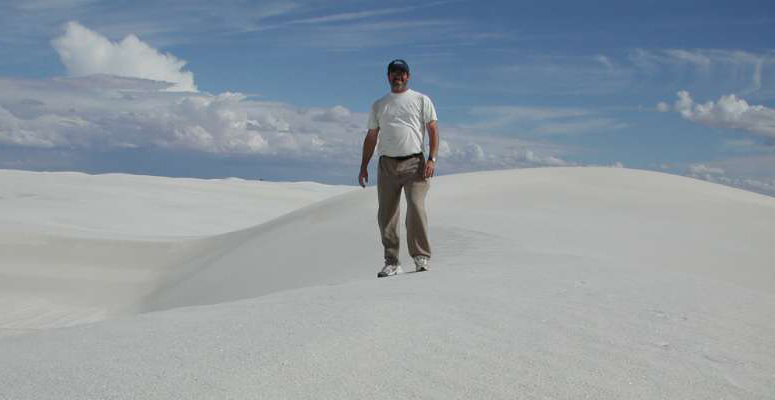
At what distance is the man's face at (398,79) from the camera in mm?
5211

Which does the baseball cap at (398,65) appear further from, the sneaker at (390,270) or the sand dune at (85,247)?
the sand dune at (85,247)

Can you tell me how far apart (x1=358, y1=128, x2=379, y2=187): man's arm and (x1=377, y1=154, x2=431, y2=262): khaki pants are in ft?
0.37

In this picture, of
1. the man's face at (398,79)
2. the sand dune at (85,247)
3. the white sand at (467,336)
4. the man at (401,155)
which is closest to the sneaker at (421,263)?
the man at (401,155)

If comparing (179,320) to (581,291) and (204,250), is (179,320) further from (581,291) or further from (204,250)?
(204,250)

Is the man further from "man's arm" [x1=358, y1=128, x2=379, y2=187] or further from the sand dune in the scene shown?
the sand dune

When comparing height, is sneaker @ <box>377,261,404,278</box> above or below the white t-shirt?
below

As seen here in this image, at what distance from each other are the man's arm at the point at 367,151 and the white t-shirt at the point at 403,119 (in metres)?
0.08

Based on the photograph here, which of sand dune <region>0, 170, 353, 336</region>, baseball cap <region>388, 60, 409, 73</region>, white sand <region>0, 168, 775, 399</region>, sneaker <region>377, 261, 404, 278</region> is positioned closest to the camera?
white sand <region>0, 168, 775, 399</region>

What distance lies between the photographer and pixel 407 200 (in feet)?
17.8

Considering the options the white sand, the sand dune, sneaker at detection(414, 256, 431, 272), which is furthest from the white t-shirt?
the sand dune

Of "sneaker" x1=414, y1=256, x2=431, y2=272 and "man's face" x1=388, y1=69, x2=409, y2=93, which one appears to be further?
"sneaker" x1=414, y1=256, x2=431, y2=272

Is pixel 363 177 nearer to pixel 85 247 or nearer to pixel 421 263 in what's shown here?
pixel 421 263

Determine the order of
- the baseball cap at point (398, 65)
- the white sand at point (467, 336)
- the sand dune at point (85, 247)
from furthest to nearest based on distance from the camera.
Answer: the sand dune at point (85, 247) < the baseball cap at point (398, 65) < the white sand at point (467, 336)

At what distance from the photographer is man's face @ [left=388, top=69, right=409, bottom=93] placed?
5.21 m
